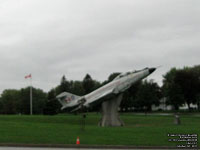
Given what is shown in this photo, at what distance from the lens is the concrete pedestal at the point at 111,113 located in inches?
1287

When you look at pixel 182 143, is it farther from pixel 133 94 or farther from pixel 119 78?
pixel 133 94

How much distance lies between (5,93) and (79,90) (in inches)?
1255

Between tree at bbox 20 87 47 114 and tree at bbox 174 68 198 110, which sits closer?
tree at bbox 174 68 198 110

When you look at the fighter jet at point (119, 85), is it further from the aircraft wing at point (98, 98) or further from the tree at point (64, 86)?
Answer: the tree at point (64, 86)

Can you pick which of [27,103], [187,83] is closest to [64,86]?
[27,103]

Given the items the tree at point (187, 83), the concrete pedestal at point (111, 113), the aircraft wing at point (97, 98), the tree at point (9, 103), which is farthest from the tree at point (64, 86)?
the concrete pedestal at point (111, 113)

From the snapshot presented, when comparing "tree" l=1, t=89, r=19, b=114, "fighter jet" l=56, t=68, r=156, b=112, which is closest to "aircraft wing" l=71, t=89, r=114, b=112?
"fighter jet" l=56, t=68, r=156, b=112

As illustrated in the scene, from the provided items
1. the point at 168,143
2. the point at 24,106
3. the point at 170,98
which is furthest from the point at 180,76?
the point at 168,143

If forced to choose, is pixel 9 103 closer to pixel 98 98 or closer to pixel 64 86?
pixel 64 86

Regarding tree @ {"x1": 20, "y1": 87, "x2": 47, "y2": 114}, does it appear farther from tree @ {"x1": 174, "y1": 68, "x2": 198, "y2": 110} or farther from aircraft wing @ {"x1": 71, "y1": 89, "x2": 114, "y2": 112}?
aircraft wing @ {"x1": 71, "y1": 89, "x2": 114, "y2": 112}

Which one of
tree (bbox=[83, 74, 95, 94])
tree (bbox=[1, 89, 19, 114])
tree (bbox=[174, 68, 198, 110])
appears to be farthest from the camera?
tree (bbox=[83, 74, 95, 94])

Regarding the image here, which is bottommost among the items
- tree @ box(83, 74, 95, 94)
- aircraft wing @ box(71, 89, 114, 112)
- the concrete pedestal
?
the concrete pedestal

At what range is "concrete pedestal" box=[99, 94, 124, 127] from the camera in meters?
32.7

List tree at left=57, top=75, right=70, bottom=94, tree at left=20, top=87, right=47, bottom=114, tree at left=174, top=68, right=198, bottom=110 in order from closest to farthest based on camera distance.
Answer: tree at left=174, top=68, right=198, bottom=110 < tree at left=20, top=87, right=47, bottom=114 < tree at left=57, top=75, right=70, bottom=94
